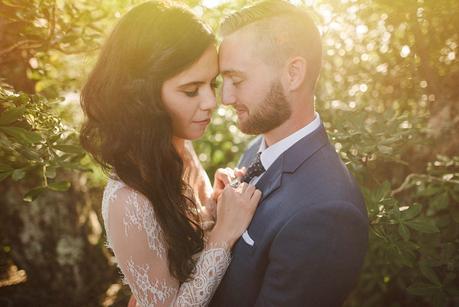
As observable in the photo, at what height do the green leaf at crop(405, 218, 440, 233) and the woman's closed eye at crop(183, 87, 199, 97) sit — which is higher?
the woman's closed eye at crop(183, 87, 199, 97)

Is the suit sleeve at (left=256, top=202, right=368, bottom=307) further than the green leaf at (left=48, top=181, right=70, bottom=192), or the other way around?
the green leaf at (left=48, top=181, right=70, bottom=192)

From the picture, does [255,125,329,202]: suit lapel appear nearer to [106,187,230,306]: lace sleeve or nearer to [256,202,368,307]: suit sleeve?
[256,202,368,307]: suit sleeve

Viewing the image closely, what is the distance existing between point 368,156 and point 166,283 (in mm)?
1578

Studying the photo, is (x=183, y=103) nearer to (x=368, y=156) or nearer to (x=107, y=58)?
(x=107, y=58)

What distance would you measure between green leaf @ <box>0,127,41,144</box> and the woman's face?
2.30 feet

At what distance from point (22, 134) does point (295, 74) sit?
152 centimetres

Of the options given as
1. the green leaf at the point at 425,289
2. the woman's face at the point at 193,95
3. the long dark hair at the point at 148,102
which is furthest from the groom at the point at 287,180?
the green leaf at the point at 425,289

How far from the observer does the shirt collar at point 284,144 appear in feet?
7.55

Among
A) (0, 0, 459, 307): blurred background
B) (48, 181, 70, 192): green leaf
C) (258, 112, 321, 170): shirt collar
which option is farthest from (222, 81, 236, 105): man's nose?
(48, 181, 70, 192): green leaf

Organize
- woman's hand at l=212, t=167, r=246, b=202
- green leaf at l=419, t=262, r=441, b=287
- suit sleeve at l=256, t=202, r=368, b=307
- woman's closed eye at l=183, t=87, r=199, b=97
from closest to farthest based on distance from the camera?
suit sleeve at l=256, t=202, r=368, b=307
woman's closed eye at l=183, t=87, r=199, b=97
green leaf at l=419, t=262, r=441, b=287
woman's hand at l=212, t=167, r=246, b=202

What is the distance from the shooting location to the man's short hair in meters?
2.28

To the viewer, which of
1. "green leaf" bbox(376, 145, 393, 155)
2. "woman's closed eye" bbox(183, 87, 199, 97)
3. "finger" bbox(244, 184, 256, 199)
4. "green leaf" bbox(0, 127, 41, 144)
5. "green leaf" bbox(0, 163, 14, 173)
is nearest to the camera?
"green leaf" bbox(0, 127, 41, 144)

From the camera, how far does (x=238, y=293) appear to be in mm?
2082

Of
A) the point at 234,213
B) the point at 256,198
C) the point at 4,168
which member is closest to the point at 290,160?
the point at 256,198
